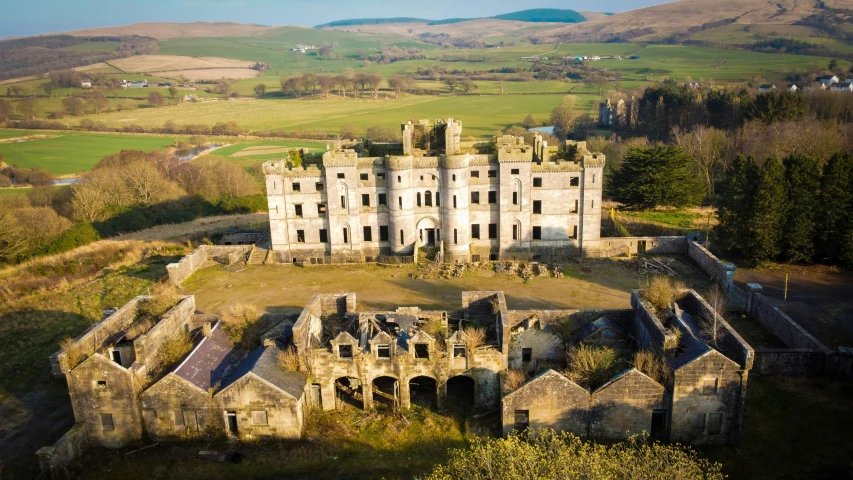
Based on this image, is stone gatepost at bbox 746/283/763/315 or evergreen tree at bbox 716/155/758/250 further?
evergreen tree at bbox 716/155/758/250

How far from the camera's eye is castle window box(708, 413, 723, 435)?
75.7 ft

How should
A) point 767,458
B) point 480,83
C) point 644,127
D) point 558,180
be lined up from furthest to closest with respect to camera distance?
1. point 480,83
2. point 644,127
3. point 558,180
4. point 767,458

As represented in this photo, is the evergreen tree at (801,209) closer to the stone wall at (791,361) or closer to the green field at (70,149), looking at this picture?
the stone wall at (791,361)

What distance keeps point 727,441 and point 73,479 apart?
81.1ft

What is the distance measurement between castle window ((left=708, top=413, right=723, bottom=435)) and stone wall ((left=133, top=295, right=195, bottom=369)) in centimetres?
2240

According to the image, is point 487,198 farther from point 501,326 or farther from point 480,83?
point 480,83

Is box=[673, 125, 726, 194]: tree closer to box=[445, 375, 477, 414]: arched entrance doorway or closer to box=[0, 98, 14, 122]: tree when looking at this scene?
box=[445, 375, 477, 414]: arched entrance doorway

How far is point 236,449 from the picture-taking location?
78.6 feet

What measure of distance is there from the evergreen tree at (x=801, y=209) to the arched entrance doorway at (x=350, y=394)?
31.5 m

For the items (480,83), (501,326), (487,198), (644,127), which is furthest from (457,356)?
(480,83)

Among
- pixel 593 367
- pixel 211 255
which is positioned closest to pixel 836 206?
pixel 593 367

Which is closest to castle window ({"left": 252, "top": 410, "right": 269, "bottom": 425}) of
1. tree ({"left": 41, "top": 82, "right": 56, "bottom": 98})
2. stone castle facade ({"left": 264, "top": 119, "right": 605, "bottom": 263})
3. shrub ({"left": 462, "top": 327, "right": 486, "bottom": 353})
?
shrub ({"left": 462, "top": 327, "right": 486, "bottom": 353})

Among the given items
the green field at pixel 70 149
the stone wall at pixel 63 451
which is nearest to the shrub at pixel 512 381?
the stone wall at pixel 63 451

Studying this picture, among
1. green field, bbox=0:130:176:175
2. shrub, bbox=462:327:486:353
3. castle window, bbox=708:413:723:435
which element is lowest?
castle window, bbox=708:413:723:435
